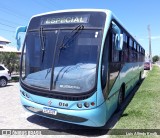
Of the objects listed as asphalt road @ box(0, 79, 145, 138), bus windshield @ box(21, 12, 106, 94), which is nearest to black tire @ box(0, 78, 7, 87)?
asphalt road @ box(0, 79, 145, 138)

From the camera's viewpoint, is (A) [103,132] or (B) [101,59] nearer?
(B) [101,59]

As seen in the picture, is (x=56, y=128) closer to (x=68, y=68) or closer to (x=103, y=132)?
(x=103, y=132)

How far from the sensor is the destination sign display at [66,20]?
624 cm

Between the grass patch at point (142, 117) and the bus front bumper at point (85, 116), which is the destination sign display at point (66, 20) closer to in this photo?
the bus front bumper at point (85, 116)

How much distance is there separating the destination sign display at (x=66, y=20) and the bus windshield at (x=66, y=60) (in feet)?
0.88

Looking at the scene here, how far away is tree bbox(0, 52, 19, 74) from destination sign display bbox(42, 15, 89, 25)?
16.9 metres

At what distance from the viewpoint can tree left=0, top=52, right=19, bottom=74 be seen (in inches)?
890

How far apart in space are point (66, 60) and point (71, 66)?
0.67 ft

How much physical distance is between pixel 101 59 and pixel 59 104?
147cm

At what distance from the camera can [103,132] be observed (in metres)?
6.37

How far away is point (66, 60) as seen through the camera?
6.06m

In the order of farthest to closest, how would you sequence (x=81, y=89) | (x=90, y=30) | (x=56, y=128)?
(x=56, y=128)
(x=90, y=30)
(x=81, y=89)

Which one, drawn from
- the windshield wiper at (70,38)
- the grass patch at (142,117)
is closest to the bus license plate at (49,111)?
the windshield wiper at (70,38)

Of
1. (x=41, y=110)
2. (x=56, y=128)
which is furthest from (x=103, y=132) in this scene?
(x=41, y=110)
